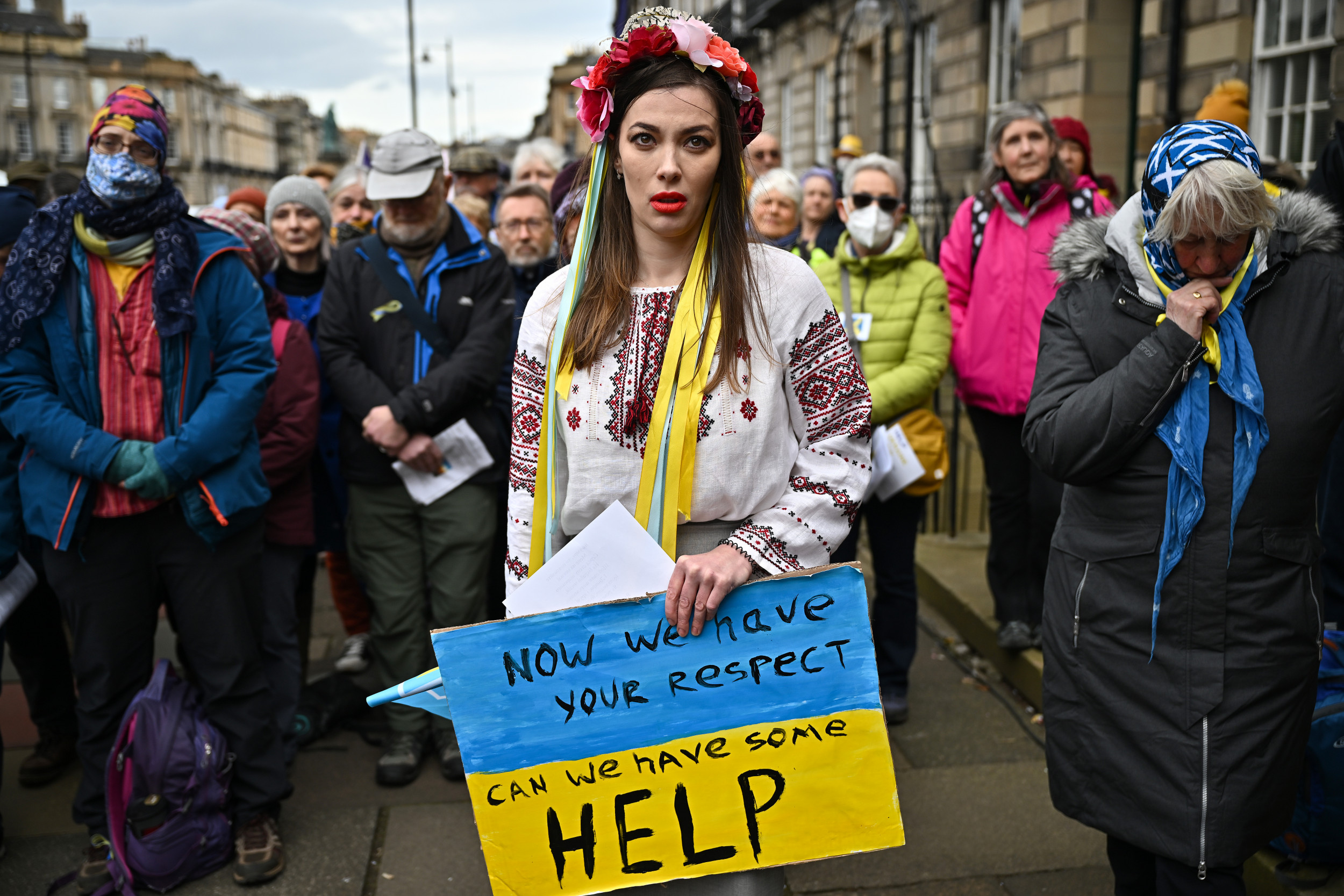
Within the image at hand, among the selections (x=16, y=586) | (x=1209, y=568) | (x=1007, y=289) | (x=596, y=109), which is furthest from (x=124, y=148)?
(x=1007, y=289)

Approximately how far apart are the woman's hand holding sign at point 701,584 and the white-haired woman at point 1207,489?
0.86 m

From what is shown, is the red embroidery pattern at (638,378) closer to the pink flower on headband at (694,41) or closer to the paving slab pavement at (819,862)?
the pink flower on headband at (694,41)

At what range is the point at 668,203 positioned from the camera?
1.95 meters

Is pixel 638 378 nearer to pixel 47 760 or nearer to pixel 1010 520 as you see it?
pixel 1010 520

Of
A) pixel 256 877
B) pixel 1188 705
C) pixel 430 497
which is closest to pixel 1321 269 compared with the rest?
pixel 1188 705

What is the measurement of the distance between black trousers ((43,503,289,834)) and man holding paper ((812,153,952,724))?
2.05m

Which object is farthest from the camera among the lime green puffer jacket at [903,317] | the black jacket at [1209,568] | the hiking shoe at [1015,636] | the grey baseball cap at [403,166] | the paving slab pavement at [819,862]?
the hiking shoe at [1015,636]

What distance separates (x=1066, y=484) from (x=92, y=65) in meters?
94.3

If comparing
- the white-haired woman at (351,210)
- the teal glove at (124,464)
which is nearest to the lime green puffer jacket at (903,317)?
the teal glove at (124,464)

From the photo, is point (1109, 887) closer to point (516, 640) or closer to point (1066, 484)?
point (1066, 484)

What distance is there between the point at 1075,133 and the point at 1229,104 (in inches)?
30.3

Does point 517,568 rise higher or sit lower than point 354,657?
higher

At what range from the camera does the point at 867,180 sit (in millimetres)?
4207

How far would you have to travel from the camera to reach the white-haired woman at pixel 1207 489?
85.6 inches
